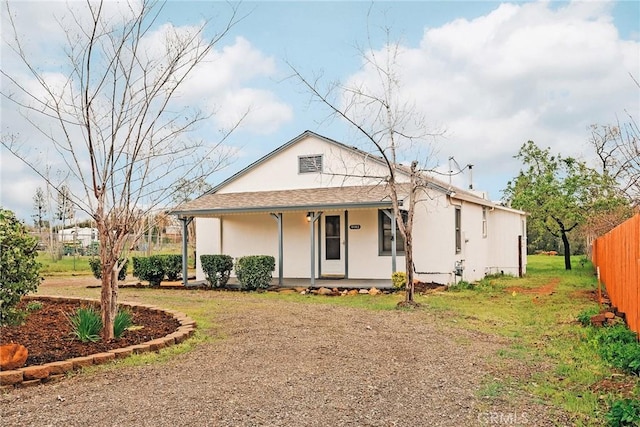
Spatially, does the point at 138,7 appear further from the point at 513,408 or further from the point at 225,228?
the point at 225,228

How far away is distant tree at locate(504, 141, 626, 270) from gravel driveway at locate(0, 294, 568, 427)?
17.7 m

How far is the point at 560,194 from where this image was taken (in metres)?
23.8

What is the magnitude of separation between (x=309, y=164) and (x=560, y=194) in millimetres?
12506

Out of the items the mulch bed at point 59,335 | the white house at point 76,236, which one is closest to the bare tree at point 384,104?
the mulch bed at point 59,335

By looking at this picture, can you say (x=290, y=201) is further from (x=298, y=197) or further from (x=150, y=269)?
(x=150, y=269)

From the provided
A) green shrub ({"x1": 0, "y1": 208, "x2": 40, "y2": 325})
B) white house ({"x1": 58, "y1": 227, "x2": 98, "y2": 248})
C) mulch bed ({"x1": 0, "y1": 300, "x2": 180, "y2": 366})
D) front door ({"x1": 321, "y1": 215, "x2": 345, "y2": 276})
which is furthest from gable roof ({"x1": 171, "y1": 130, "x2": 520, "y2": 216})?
white house ({"x1": 58, "y1": 227, "x2": 98, "y2": 248})

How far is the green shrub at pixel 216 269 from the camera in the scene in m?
15.9

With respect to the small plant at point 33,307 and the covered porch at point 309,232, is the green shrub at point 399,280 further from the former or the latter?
the small plant at point 33,307

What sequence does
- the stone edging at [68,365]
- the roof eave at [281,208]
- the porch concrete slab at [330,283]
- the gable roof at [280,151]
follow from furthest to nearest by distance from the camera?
the gable roof at [280,151], the porch concrete slab at [330,283], the roof eave at [281,208], the stone edging at [68,365]

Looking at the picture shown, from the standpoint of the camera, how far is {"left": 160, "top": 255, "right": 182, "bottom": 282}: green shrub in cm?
1709

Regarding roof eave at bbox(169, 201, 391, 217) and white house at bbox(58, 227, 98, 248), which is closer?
roof eave at bbox(169, 201, 391, 217)

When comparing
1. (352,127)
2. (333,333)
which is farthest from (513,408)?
(352,127)

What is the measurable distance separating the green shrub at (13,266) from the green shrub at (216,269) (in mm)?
9422

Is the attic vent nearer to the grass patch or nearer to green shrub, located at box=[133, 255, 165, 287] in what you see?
the grass patch
